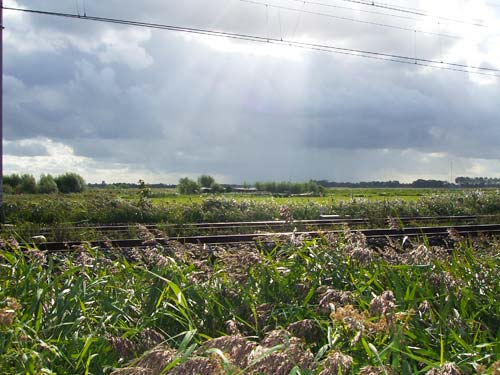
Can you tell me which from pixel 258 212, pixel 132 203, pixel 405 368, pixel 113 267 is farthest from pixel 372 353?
pixel 132 203

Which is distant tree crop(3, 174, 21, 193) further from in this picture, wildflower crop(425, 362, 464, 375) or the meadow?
wildflower crop(425, 362, 464, 375)

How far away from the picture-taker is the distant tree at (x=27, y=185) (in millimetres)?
70850

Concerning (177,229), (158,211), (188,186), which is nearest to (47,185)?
(188,186)

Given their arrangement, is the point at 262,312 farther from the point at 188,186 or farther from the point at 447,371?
the point at 188,186

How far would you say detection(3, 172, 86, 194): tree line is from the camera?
71250 millimetres

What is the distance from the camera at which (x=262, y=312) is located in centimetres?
476

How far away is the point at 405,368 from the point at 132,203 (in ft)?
94.2

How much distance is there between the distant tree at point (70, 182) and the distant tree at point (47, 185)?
0.94 meters

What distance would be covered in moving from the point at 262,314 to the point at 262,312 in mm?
36

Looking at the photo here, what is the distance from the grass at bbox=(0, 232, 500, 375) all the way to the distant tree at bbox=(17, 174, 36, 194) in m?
68.7

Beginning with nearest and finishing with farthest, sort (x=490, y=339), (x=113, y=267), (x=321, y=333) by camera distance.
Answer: (x=321, y=333), (x=490, y=339), (x=113, y=267)

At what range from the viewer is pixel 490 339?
4.83m

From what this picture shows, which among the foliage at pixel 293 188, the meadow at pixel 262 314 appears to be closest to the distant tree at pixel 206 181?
the foliage at pixel 293 188

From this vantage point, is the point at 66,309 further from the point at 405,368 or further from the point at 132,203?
the point at 132,203
